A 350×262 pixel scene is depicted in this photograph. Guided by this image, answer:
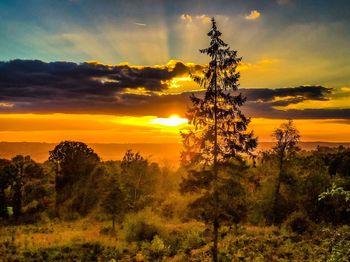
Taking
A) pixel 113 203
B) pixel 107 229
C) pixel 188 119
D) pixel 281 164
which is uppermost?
pixel 188 119

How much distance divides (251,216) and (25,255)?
27.9 m

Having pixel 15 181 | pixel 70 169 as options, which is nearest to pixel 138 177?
pixel 70 169

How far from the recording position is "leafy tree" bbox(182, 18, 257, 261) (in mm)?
22719

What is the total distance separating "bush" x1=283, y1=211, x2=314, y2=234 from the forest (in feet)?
0.43

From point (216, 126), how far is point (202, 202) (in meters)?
5.16

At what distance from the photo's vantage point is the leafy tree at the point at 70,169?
217ft

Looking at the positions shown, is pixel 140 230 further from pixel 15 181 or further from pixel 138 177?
pixel 15 181

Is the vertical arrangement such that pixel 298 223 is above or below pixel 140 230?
below

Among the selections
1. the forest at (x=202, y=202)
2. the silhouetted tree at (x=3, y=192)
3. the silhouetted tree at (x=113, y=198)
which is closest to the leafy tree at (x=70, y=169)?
the forest at (x=202, y=202)

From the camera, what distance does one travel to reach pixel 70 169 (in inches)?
2689

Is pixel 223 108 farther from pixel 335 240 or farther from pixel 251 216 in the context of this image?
pixel 251 216

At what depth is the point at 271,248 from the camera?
99.7 feet

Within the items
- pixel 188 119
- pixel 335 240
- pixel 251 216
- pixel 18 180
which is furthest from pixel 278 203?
pixel 18 180

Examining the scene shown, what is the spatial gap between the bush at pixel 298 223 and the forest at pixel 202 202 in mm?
131
